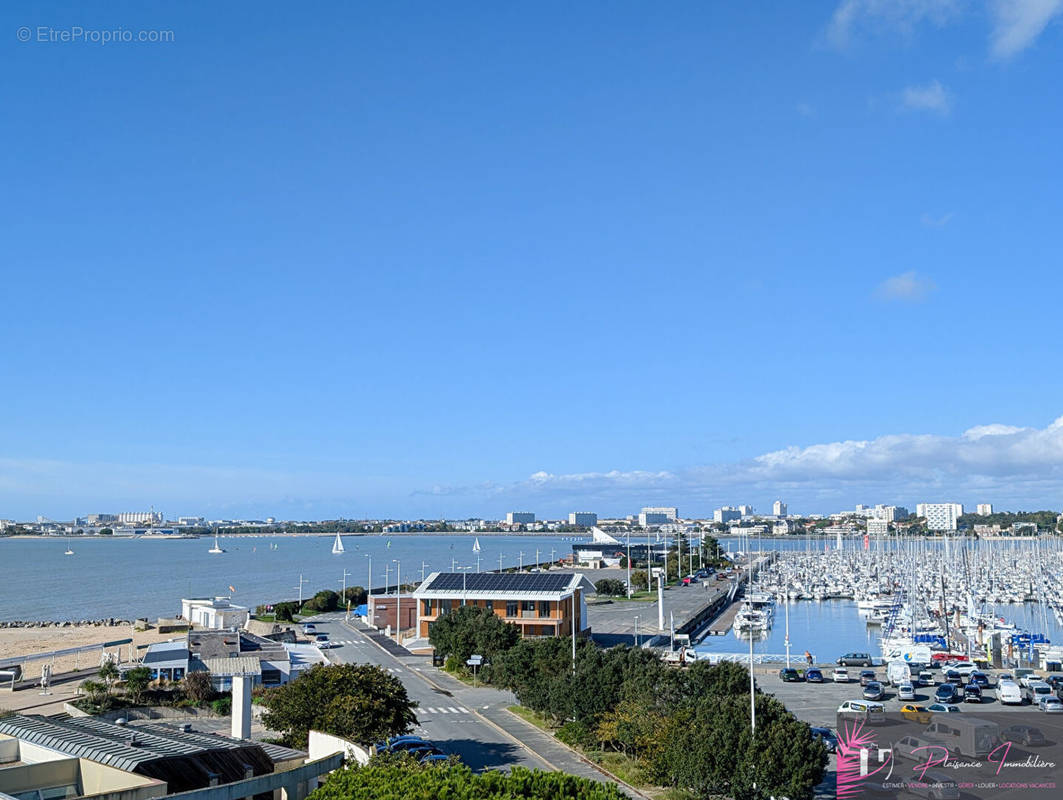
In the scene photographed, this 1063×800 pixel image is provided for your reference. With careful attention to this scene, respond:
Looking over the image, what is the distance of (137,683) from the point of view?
42.7 meters

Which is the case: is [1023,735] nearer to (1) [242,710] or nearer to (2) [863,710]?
(2) [863,710]

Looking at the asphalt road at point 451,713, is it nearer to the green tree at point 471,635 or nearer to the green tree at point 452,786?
the green tree at point 471,635

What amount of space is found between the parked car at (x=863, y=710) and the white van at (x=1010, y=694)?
19.6 feet

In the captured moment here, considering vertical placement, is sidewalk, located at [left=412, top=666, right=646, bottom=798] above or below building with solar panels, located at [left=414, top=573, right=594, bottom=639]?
below

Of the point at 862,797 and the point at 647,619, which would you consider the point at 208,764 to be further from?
the point at 647,619

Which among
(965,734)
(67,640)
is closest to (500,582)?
(67,640)

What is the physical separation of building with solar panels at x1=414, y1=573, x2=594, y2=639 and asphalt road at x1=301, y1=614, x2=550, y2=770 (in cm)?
514

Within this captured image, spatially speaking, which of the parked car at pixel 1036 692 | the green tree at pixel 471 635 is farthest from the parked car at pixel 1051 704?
the green tree at pixel 471 635

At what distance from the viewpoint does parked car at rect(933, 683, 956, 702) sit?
144 ft

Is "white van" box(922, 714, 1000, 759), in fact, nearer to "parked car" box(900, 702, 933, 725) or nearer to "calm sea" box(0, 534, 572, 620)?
"parked car" box(900, 702, 933, 725)

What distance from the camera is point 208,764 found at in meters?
18.1

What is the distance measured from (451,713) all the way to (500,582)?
79.1 feet

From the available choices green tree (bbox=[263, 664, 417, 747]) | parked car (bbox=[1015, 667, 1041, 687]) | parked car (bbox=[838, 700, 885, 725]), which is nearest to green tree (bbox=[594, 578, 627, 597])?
parked car (bbox=[1015, 667, 1041, 687])

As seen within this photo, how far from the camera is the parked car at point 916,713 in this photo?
109 ft
